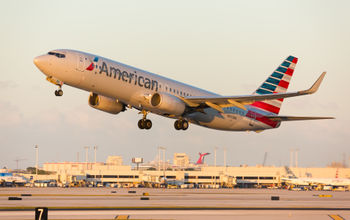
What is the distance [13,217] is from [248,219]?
17249 mm

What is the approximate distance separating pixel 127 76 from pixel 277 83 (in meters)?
26.9

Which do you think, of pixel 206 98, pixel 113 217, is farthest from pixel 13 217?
pixel 206 98

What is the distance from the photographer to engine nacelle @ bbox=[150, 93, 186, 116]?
5631 centimetres

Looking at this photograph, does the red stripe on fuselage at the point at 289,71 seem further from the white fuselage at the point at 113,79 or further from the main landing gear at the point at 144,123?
the main landing gear at the point at 144,123

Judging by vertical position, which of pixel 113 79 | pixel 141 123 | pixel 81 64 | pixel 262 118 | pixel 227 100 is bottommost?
pixel 141 123

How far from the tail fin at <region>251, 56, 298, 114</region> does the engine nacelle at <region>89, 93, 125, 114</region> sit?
19.8 meters

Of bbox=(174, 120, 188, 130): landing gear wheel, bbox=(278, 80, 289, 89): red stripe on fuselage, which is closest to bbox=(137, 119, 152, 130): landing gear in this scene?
bbox=(174, 120, 188, 130): landing gear wheel

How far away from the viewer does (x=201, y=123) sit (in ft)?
210

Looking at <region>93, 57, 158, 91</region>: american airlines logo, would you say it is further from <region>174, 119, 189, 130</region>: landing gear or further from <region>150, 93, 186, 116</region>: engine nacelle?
<region>174, 119, 189, 130</region>: landing gear

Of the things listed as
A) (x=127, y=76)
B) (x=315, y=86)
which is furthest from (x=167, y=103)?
(x=315, y=86)

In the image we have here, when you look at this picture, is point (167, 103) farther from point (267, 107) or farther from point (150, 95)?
point (267, 107)

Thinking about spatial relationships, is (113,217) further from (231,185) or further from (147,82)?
(231,185)

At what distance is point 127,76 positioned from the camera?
54.9 meters

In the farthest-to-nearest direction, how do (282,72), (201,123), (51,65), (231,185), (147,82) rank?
(231,185) → (282,72) → (201,123) → (147,82) → (51,65)
